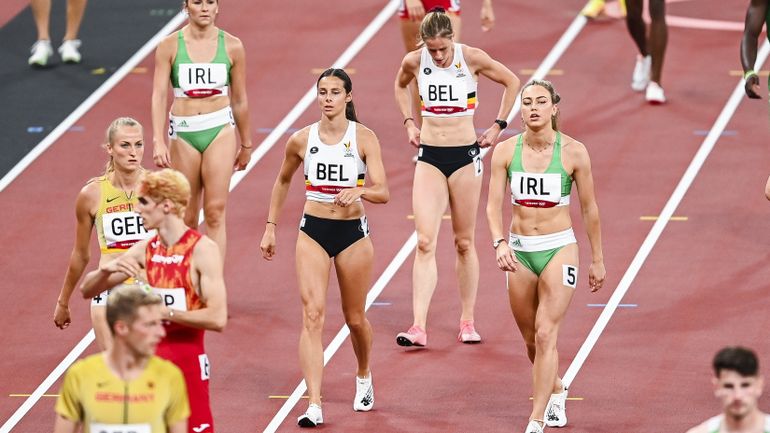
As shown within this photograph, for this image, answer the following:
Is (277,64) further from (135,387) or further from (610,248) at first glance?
(135,387)

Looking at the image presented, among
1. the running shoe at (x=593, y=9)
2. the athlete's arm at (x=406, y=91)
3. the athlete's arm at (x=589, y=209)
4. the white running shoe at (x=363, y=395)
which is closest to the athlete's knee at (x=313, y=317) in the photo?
the white running shoe at (x=363, y=395)

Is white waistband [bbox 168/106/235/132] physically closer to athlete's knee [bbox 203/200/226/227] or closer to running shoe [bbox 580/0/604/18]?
athlete's knee [bbox 203/200/226/227]

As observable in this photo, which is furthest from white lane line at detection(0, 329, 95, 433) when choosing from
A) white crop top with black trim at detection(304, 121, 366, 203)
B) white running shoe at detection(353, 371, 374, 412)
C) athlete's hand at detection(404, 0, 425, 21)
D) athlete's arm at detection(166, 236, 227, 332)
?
athlete's hand at detection(404, 0, 425, 21)

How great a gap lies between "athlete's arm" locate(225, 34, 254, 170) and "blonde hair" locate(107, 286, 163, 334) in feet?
17.4

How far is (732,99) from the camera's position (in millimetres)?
17156

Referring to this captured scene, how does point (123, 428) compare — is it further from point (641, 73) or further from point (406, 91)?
point (641, 73)

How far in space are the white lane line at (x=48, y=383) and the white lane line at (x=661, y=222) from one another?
12.0ft

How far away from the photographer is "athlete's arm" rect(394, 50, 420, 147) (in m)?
12.9

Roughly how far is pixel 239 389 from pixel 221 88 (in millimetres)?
2407

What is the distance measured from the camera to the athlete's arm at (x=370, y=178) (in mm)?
10805

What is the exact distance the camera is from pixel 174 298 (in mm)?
8539

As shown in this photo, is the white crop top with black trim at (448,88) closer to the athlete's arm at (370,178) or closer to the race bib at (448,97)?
the race bib at (448,97)

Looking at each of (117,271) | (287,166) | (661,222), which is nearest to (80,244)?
(287,166)

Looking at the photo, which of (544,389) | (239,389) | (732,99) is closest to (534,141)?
(544,389)
